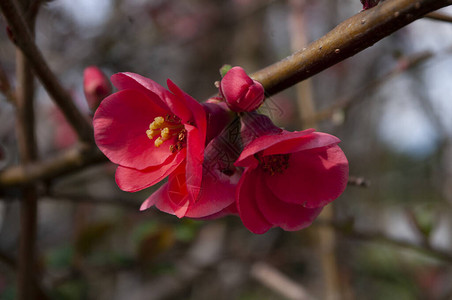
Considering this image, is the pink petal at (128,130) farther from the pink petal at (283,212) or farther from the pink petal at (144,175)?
the pink petal at (283,212)

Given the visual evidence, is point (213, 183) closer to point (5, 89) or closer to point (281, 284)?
point (5, 89)

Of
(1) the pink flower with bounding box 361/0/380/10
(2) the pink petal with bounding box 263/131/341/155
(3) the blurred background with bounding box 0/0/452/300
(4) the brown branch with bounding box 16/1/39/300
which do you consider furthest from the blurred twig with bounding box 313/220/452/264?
(4) the brown branch with bounding box 16/1/39/300

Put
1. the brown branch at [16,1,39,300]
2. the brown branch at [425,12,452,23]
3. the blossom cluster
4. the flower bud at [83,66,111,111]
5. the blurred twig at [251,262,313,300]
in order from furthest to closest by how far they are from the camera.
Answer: the blurred twig at [251,262,313,300] < the brown branch at [16,1,39,300] < the flower bud at [83,66,111,111] < the brown branch at [425,12,452,23] < the blossom cluster

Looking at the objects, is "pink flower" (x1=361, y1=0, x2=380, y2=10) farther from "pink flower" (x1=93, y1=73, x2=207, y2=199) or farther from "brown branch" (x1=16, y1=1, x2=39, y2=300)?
"brown branch" (x1=16, y1=1, x2=39, y2=300)

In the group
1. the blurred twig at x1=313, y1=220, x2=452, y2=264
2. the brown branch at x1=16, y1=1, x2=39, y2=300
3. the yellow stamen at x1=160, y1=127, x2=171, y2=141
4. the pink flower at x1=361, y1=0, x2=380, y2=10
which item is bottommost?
the blurred twig at x1=313, y1=220, x2=452, y2=264

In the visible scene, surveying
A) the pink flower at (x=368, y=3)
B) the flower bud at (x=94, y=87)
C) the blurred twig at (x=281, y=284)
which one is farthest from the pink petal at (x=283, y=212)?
the blurred twig at (x=281, y=284)

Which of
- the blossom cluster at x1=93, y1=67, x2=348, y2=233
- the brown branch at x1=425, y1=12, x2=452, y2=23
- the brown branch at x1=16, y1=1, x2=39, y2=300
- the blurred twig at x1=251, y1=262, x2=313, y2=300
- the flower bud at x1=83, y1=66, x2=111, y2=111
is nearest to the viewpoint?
the blossom cluster at x1=93, y1=67, x2=348, y2=233
